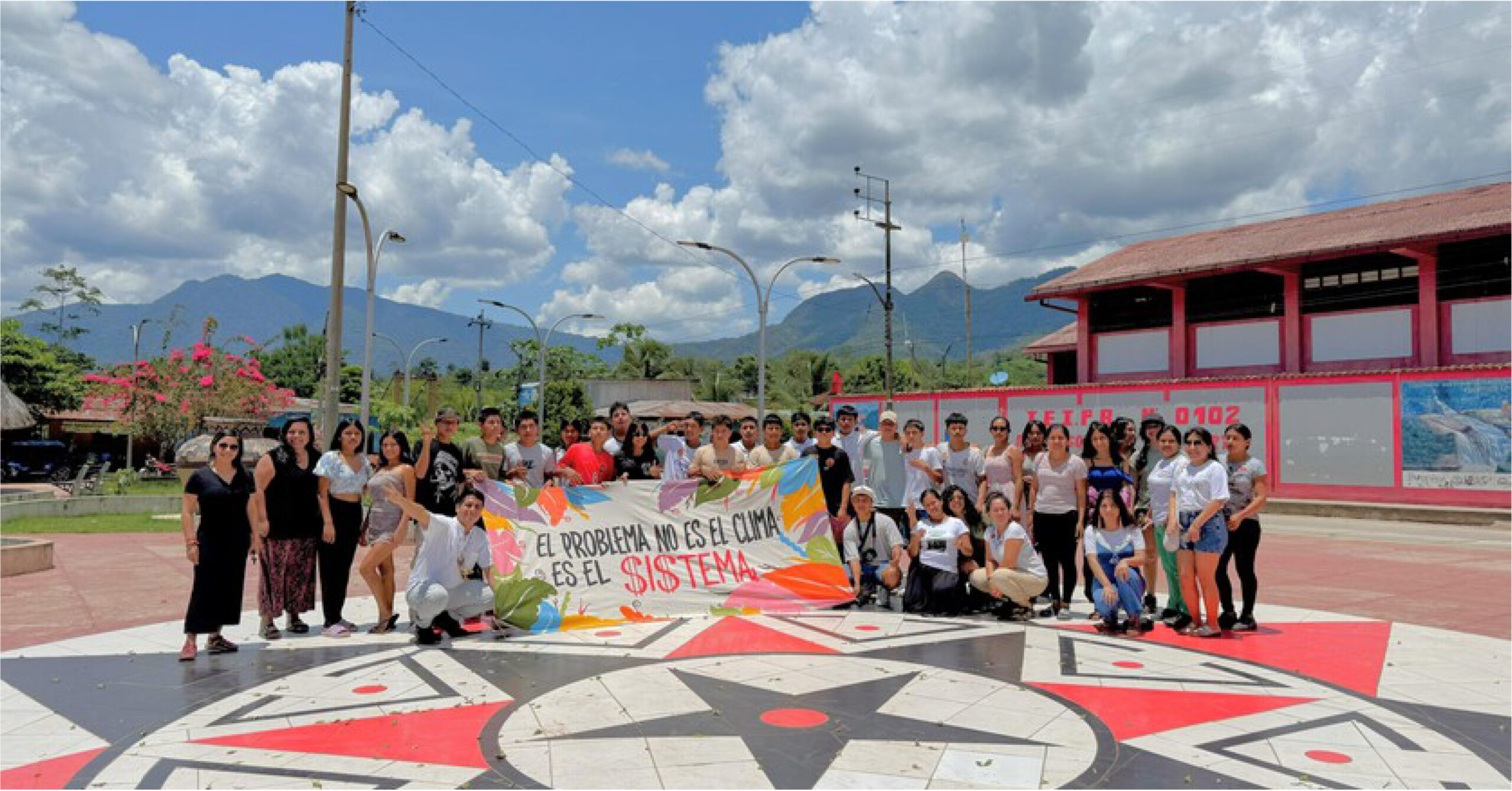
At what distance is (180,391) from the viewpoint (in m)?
32.4

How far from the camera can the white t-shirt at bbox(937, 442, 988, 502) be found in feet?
29.3

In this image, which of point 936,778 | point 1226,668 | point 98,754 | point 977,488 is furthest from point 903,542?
point 98,754

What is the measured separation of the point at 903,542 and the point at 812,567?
93 cm

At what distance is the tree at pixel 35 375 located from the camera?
38.3 metres

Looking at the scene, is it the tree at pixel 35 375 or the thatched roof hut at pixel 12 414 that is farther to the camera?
the tree at pixel 35 375

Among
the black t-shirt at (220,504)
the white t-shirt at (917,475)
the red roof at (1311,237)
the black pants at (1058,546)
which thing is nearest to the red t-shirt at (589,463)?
the black t-shirt at (220,504)

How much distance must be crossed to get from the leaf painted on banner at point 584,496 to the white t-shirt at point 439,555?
1157 millimetres

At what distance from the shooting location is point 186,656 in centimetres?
684

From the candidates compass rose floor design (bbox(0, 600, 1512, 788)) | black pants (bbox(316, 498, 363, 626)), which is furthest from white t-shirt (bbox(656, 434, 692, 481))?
black pants (bbox(316, 498, 363, 626))

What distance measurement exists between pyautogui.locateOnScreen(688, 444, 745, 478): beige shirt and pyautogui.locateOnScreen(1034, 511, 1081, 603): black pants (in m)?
2.92

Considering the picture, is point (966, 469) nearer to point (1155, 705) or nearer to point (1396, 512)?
point (1155, 705)

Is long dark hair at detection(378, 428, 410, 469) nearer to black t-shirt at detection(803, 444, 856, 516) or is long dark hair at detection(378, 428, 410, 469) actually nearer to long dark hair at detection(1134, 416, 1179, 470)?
black t-shirt at detection(803, 444, 856, 516)

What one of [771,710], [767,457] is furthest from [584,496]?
[771,710]

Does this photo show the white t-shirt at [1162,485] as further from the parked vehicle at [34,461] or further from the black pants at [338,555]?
the parked vehicle at [34,461]
